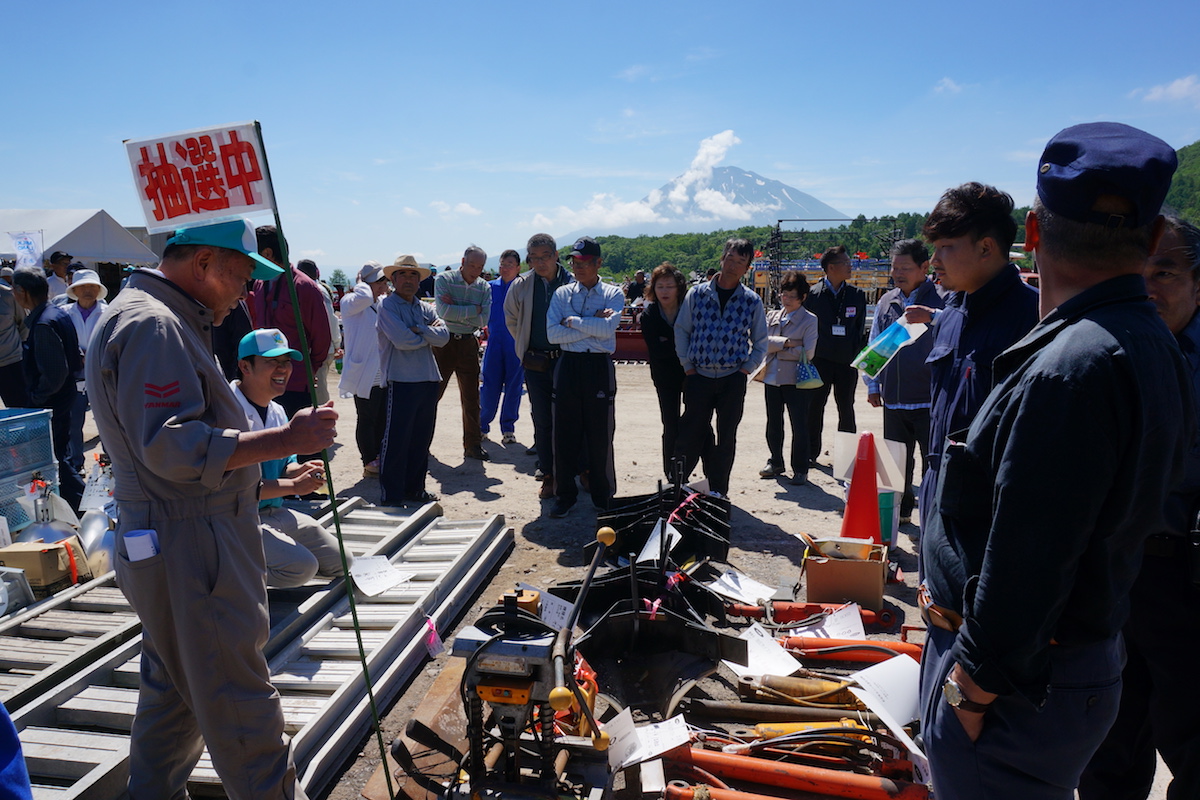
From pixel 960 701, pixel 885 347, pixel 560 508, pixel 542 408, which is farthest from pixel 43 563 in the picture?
pixel 885 347

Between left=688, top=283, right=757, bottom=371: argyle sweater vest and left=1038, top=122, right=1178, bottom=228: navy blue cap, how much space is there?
4.68 meters

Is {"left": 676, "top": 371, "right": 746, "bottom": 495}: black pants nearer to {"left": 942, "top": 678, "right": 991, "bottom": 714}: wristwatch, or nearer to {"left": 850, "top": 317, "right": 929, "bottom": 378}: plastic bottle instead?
{"left": 850, "top": 317, "right": 929, "bottom": 378}: plastic bottle

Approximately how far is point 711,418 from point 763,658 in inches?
118

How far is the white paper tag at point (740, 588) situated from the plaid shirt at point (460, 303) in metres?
4.62

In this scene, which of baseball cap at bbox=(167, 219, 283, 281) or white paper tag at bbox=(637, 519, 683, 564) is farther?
white paper tag at bbox=(637, 519, 683, 564)

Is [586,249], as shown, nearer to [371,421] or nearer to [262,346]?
[262,346]

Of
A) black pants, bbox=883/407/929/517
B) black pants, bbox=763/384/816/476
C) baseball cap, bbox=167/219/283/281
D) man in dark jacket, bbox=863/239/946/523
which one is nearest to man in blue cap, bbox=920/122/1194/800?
baseball cap, bbox=167/219/283/281

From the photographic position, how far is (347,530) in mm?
5574

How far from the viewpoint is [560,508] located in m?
6.52

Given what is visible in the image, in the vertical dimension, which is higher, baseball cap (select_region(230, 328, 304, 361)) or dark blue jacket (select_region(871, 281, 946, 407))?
baseball cap (select_region(230, 328, 304, 361))

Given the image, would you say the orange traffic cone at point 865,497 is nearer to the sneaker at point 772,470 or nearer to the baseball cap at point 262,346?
the sneaker at point 772,470

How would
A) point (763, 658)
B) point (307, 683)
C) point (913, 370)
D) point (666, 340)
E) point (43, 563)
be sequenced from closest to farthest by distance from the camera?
point (307, 683), point (763, 658), point (43, 563), point (913, 370), point (666, 340)

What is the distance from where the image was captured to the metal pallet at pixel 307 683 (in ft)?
9.22

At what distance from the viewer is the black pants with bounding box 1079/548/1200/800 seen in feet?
7.60
